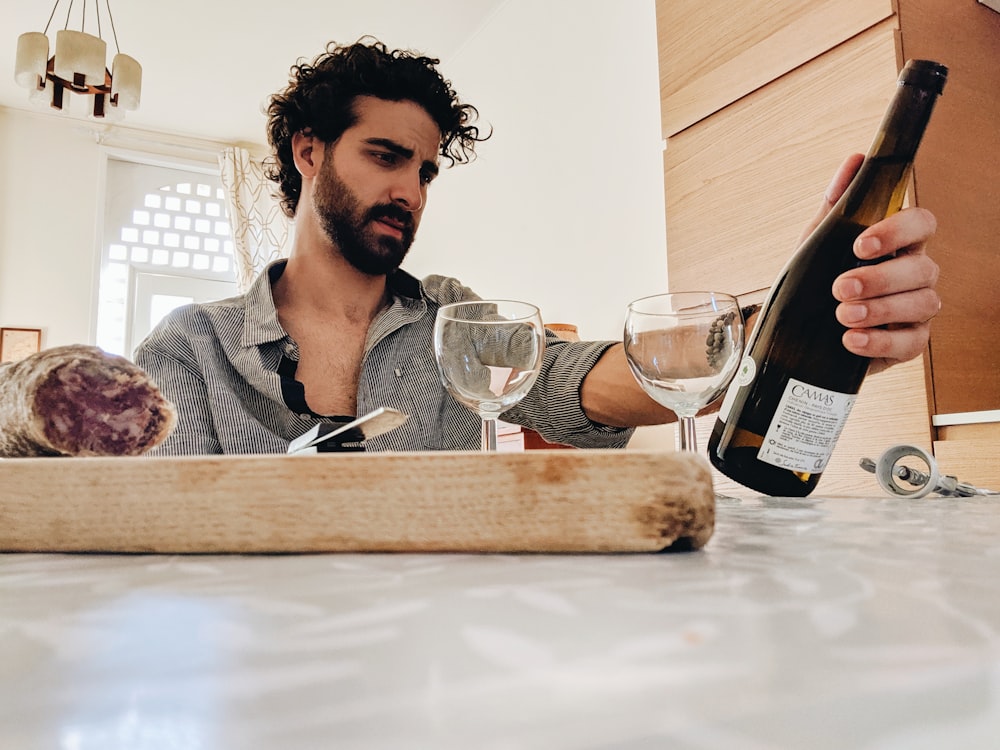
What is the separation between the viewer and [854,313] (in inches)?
24.1

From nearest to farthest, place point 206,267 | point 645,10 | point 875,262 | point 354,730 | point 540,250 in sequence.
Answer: point 354,730, point 875,262, point 645,10, point 540,250, point 206,267

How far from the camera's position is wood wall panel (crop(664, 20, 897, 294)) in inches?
48.5

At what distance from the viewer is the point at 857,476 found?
4.02ft

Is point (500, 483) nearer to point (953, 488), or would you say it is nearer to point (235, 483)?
point (235, 483)

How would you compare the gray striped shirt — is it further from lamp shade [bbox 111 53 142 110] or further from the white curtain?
the white curtain

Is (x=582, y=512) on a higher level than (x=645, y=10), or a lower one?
lower

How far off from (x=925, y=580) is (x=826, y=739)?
0.11 m

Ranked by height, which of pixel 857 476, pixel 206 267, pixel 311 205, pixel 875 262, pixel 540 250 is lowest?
pixel 857 476

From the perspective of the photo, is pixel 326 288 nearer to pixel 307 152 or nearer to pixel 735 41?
pixel 307 152

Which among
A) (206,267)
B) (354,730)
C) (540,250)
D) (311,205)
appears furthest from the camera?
(206,267)

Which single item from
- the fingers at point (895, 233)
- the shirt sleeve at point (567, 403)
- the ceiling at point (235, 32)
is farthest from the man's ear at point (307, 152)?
the ceiling at point (235, 32)

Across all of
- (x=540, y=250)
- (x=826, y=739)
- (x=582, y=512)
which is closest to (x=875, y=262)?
(x=582, y=512)

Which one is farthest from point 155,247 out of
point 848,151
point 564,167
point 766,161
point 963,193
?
point 963,193

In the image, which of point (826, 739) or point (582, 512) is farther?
point (582, 512)
